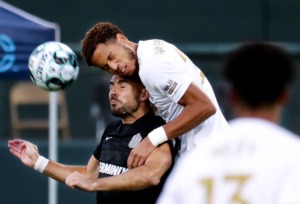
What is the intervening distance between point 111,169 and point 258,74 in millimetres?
2741

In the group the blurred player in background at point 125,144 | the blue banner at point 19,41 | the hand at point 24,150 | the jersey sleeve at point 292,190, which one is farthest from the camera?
the blue banner at point 19,41

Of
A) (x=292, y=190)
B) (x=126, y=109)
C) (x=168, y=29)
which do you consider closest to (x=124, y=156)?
(x=126, y=109)

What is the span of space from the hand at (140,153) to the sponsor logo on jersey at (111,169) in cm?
20

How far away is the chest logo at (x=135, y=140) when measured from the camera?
6199 millimetres

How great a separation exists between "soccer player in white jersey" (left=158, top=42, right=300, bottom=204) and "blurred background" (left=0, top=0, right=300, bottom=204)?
7716 millimetres

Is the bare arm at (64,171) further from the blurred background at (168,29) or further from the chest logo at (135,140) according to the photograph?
the blurred background at (168,29)

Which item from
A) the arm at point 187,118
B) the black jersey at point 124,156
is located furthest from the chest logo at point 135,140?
the arm at point 187,118

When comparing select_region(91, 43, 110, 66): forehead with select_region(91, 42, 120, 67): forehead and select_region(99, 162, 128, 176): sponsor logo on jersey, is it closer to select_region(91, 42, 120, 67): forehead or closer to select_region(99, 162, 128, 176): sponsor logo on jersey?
select_region(91, 42, 120, 67): forehead

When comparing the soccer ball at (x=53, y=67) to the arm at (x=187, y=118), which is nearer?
the arm at (x=187, y=118)

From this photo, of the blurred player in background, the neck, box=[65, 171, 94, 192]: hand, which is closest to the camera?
the neck

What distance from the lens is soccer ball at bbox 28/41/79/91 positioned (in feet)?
21.2

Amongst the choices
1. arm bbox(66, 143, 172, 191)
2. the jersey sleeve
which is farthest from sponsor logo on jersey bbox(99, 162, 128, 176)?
the jersey sleeve

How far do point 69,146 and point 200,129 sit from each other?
4.86m

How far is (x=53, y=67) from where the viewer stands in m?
6.45
